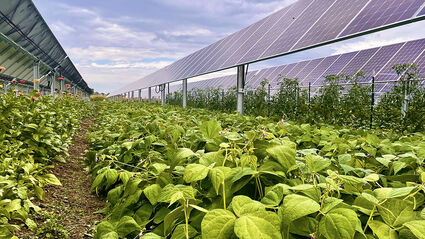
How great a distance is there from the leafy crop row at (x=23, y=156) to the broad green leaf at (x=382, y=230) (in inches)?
85.7

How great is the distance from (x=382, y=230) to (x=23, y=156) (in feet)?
12.7

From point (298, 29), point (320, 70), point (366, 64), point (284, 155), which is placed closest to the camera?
point (284, 155)

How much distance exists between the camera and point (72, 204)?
3.42 metres

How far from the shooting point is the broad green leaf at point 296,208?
2.87 ft

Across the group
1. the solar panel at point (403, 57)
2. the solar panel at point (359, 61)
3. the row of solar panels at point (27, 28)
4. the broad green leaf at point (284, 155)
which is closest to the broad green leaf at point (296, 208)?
the broad green leaf at point (284, 155)

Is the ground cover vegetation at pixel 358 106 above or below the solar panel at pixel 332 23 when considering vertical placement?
below

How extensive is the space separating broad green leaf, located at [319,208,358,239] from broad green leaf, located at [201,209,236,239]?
26 centimetres

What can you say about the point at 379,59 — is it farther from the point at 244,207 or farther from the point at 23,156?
the point at 244,207

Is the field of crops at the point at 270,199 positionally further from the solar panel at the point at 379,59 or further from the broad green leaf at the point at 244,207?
the solar panel at the point at 379,59

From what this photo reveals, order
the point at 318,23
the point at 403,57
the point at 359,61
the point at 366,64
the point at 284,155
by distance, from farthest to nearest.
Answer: the point at 359,61 → the point at 366,64 → the point at 403,57 → the point at 318,23 → the point at 284,155

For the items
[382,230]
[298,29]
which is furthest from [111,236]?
[298,29]

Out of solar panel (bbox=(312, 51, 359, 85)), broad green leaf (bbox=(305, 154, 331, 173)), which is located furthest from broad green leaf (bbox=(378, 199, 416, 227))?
solar panel (bbox=(312, 51, 359, 85))

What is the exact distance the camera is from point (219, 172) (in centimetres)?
111

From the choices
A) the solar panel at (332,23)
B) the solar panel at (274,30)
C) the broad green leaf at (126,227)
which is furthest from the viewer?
the solar panel at (274,30)
